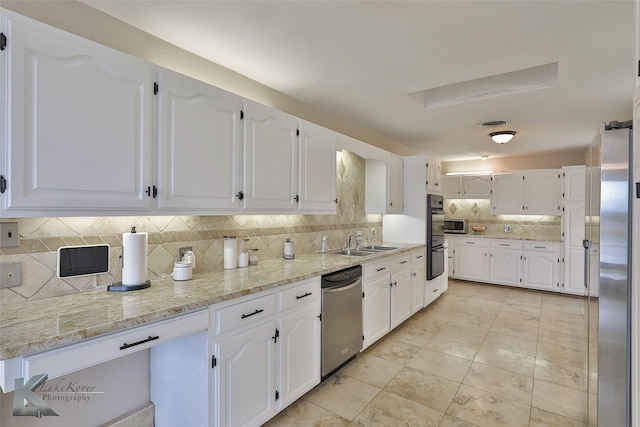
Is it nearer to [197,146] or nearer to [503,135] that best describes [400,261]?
[503,135]

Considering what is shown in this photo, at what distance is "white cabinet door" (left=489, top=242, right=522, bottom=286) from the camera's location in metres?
5.58

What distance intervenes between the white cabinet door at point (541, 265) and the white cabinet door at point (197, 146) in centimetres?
544

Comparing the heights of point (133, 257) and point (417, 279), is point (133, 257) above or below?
above

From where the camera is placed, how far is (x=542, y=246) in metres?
5.38

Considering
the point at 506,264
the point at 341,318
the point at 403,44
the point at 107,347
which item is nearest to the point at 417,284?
the point at 341,318

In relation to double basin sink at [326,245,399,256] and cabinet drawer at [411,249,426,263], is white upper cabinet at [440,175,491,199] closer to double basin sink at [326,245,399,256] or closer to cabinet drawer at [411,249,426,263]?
cabinet drawer at [411,249,426,263]

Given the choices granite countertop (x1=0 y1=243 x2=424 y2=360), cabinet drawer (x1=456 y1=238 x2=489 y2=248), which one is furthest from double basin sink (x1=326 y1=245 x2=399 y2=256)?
cabinet drawer (x1=456 y1=238 x2=489 y2=248)

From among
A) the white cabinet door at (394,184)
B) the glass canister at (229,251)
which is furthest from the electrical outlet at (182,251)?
the white cabinet door at (394,184)

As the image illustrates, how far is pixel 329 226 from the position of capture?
3.60 metres

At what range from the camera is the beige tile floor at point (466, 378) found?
2125 mm

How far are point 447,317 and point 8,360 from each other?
166 inches

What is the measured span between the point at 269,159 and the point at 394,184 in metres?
2.29

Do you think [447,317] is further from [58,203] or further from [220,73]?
[58,203]

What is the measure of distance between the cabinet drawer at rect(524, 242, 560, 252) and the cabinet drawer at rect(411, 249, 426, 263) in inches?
99.4
